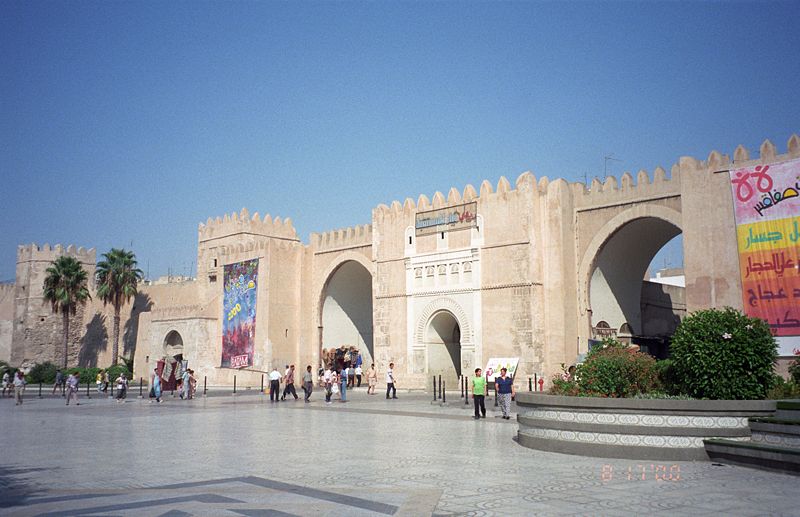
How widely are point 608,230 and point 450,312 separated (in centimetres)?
726

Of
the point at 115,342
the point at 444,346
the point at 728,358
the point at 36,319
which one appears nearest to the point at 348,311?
the point at 444,346

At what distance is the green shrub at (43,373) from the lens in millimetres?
45625

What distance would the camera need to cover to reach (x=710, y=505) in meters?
6.57

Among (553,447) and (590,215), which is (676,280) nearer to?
(590,215)

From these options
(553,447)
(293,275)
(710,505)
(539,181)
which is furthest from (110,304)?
(710,505)

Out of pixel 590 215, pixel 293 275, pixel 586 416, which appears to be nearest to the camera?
pixel 586 416

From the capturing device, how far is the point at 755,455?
8.72 metres

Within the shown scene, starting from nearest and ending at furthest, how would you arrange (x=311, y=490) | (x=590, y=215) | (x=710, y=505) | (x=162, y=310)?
(x=710, y=505)
(x=311, y=490)
(x=590, y=215)
(x=162, y=310)

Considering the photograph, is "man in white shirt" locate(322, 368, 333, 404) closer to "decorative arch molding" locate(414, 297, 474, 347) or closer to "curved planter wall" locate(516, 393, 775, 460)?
"decorative arch molding" locate(414, 297, 474, 347)

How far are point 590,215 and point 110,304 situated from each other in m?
36.2

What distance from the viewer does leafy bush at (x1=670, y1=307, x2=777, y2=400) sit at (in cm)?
1029
